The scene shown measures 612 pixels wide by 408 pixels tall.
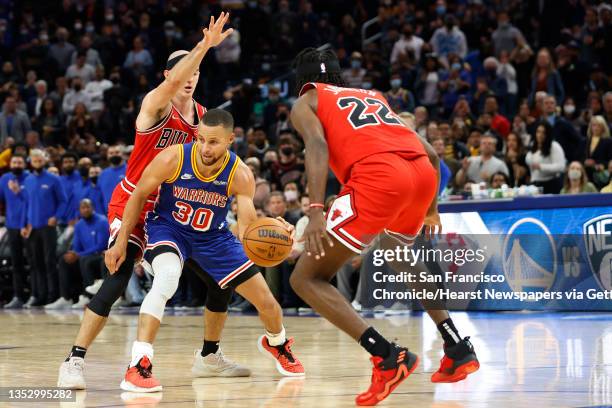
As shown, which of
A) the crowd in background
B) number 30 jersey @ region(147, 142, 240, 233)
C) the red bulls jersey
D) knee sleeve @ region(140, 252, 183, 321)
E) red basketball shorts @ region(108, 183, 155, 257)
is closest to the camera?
knee sleeve @ region(140, 252, 183, 321)

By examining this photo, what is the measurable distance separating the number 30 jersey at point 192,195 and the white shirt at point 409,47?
1322cm

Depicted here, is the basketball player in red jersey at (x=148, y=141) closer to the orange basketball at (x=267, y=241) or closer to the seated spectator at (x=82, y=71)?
the orange basketball at (x=267, y=241)

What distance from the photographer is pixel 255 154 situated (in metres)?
17.1

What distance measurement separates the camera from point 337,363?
780 centimetres

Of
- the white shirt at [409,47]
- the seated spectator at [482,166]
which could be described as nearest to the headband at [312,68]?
the seated spectator at [482,166]

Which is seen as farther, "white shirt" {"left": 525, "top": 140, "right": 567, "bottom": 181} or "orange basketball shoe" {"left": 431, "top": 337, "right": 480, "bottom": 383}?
"white shirt" {"left": 525, "top": 140, "right": 567, "bottom": 181}

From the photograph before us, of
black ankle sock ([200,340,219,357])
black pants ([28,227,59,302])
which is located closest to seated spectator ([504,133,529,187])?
black pants ([28,227,59,302])

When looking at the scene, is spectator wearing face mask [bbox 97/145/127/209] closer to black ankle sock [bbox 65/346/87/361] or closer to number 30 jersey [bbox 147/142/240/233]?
number 30 jersey [bbox 147/142/240/233]

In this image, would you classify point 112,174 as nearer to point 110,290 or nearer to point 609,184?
point 609,184

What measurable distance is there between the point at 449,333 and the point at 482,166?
838 centimetres

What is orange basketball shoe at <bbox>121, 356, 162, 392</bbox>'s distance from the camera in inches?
246

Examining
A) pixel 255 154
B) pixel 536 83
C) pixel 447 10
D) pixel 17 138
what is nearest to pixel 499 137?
pixel 536 83

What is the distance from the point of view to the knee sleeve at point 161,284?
21.5 feet

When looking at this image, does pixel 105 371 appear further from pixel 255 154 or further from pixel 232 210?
pixel 255 154
